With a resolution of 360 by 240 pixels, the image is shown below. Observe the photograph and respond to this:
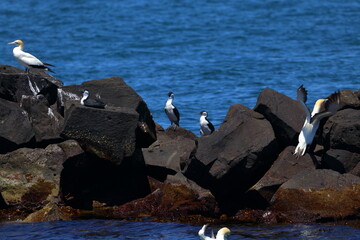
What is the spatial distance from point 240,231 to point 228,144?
6.32ft

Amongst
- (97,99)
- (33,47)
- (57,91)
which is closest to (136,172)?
(97,99)

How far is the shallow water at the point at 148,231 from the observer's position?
13078 mm

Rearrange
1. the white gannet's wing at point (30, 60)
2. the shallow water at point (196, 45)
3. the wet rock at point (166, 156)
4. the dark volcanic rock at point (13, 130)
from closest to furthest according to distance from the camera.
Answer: the wet rock at point (166, 156)
the dark volcanic rock at point (13, 130)
the white gannet's wing at point (30, 60)
the shallow water at point (196, 45)

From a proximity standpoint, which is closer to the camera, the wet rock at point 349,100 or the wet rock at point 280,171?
the wet rock at point 280,171

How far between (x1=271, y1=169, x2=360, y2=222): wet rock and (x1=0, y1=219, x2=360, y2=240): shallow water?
0.97 ft

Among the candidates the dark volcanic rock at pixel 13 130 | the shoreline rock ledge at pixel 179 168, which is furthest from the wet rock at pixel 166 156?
the dark volcanic rock at pixel 13 130

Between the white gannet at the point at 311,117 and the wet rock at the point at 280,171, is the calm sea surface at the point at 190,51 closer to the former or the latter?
the wet rock at the point at 280,171

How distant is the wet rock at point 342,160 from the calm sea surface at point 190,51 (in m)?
1.65

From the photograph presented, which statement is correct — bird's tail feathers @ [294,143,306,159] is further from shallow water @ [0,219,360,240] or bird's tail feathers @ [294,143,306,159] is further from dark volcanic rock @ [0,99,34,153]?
dark volcanic rock @ [0,99,34,153]

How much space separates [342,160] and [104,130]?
4.46m

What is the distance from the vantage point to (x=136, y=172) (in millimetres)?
15562

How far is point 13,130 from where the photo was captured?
15.6 metres

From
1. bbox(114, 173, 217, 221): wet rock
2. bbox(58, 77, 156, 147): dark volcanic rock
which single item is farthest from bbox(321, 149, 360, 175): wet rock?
bbox(58, 77, 156, 147): dark volcanic rock

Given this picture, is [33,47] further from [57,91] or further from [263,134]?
[263,134]
